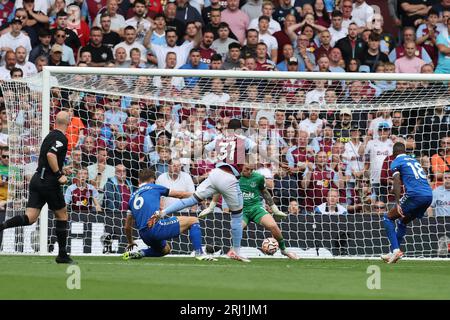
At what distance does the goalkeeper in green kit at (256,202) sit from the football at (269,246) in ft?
0.65

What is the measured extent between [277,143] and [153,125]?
7.43 ft

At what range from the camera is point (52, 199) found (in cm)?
1534

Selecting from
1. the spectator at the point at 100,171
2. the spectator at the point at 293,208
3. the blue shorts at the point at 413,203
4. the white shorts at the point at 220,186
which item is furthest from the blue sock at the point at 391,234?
the spectator at the point at 100,171

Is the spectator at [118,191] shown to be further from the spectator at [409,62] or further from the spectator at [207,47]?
the spectator at [409,62]

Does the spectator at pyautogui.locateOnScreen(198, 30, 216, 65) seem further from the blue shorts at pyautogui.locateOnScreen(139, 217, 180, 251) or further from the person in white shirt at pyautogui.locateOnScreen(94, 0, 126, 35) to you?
the blue shorts at pyautogui.locateOnScreen(139, 217, 180, 251)

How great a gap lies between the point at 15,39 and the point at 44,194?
7.66 metres

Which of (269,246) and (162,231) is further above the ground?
(162,231)

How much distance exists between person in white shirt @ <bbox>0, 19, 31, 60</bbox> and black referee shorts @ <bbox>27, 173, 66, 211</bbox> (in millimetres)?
7308

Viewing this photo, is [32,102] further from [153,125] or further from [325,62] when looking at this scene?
[325,62]

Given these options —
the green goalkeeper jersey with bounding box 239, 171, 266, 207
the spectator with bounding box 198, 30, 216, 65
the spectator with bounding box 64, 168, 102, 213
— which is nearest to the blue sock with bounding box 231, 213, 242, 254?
the green goalkeeper jersey with bounding box 239, 171, 266, 207

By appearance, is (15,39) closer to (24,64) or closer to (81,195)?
(24,64)

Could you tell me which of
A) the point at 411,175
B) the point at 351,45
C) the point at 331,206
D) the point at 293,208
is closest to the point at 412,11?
the point at 351,45

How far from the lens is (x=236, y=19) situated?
77.2 ft

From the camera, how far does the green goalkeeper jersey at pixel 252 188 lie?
1800 cm
